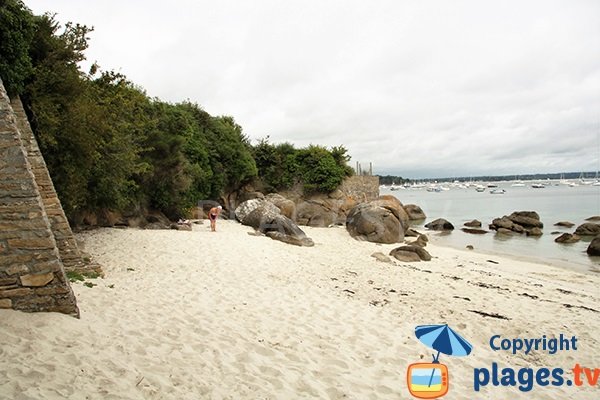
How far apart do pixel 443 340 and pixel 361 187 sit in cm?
3047

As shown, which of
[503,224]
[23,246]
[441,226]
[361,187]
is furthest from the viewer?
[361,187]

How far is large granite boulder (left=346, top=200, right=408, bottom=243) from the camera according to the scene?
1950 centimetres


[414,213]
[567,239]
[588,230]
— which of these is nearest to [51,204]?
[567,239]

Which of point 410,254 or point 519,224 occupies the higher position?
point 410,254

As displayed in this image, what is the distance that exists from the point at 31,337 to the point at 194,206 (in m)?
19.7

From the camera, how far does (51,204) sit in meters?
7.81

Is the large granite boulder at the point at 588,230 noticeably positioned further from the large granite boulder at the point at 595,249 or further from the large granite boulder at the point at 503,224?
the large granite boulder at the point at 595,249

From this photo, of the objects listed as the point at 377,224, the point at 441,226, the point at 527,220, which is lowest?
the point at 441,226

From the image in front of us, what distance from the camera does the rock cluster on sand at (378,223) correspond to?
19.5m

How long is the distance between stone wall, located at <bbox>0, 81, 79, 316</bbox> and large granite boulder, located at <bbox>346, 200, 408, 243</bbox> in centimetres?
1632

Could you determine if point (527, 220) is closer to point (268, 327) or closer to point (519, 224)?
point (519, 224)

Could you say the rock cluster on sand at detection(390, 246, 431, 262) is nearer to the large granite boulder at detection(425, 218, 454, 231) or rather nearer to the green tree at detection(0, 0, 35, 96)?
the green tree at detection(0, 0, 35, 96)

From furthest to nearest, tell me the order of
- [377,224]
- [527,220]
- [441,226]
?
[441,226]
[527,220]
[377,224]

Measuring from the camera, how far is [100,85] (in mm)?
12430
